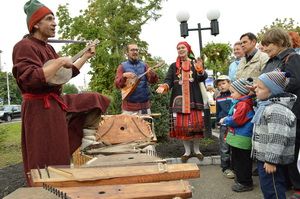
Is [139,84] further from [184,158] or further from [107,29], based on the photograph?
[107,29]

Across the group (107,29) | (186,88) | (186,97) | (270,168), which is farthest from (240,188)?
(107,29)

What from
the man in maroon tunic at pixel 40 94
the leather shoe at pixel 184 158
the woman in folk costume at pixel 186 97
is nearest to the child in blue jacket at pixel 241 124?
the woman in folk costume at pixel 186 97

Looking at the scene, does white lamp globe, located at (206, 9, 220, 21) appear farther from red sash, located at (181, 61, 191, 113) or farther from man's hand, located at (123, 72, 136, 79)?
man's hand, located at (123, 72, 136, 79)

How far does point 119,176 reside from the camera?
2213 mm

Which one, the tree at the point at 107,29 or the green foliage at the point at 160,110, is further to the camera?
the tree at the point at 107,29

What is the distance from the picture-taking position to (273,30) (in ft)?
12.8

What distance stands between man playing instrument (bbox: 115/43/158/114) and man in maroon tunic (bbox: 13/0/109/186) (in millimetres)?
2473

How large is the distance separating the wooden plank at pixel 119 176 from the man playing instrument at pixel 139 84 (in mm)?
Result: 3529

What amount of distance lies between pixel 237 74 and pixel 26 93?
9.11 feet

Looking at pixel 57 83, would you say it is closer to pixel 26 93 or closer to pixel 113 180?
pixel 26 93

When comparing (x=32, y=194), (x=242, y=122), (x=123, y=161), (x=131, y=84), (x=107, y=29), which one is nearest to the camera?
(x=32, y=194)

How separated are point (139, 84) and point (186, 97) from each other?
29.3 inches

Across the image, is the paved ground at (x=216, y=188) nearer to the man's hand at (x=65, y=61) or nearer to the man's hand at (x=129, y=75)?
the man's hand at (x=129, y=75)

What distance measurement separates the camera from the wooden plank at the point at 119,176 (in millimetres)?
2160
